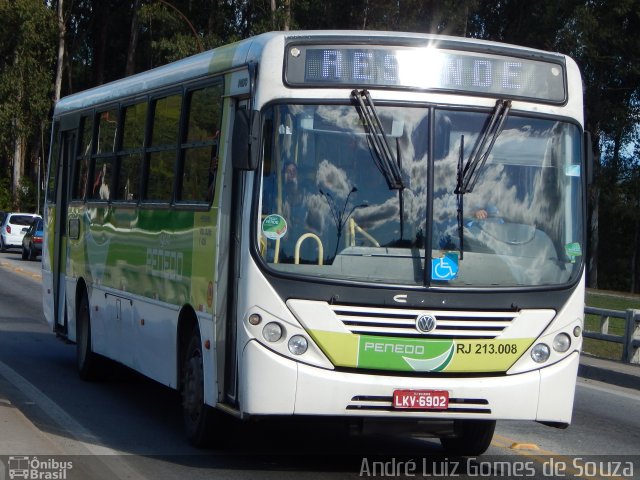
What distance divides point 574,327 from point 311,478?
2096mm

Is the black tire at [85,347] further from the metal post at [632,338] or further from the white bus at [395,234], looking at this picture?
the metal post at [632,338]

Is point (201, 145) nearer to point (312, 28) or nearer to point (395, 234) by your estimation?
point (395, 234)

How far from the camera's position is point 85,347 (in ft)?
43.3

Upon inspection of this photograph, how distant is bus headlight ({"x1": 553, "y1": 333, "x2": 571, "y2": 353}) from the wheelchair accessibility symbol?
2.88 feet

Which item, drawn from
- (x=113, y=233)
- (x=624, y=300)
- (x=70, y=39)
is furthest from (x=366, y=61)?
(x=70, y=39)

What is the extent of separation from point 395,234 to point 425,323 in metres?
0.63

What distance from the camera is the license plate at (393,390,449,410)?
7.97m

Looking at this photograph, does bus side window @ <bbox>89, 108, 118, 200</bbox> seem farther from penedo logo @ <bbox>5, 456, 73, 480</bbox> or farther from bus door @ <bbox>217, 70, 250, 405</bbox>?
penedo logo @ <bbox>5, 456, 73, 480</bbox>

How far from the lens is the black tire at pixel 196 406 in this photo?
902cm

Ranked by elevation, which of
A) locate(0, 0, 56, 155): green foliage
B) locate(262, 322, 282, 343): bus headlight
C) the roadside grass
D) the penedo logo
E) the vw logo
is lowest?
Result: the roadside grass

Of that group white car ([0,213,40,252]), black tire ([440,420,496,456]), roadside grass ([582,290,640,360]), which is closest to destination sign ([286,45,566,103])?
black tire ([440,420,496,456])

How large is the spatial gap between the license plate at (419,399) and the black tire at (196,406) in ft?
5.35

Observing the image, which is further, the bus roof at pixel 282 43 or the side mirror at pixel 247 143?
the bus roof at pixel 282 43

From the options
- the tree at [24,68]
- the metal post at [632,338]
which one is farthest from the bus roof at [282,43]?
the tree at [24,68]
